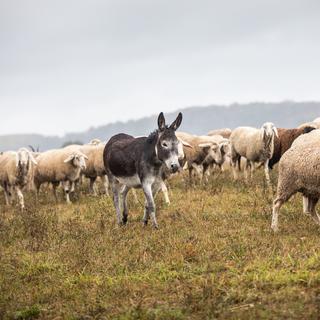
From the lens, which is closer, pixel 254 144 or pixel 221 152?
pixel 254 144

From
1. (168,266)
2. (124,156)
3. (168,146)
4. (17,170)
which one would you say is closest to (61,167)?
(17,170)

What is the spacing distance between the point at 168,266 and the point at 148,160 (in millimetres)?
3540

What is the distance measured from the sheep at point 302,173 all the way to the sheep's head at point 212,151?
11.4 meters

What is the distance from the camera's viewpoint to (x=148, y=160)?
1166cm

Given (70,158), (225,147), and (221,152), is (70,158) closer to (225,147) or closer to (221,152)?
(225,147)

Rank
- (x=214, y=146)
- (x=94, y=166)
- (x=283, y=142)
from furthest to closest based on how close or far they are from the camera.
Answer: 1. (x=214, y=146)
2. (x=94, y=166)
3. (x=283, y=142)

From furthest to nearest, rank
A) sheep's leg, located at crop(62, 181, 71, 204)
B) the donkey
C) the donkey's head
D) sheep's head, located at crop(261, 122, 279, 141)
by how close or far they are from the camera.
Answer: sheep's head, located at crop(261, 122, 279, 141) → sheep's leg, located at crop(62, 181, 71, 204) → the donkey → the donkey's head

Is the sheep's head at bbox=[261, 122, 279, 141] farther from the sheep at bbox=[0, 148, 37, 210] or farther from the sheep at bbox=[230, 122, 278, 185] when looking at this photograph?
the sheep at bbox=[0, 148, 37, 210]

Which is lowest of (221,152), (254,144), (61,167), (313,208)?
(313,208)

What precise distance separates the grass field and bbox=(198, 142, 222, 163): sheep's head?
332 inches

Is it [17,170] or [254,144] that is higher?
[254,144]

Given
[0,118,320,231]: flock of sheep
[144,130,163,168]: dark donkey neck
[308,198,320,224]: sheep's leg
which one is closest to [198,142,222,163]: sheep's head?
[0,118,320,231]: flock of sheep

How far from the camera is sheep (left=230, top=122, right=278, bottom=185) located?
760 inches

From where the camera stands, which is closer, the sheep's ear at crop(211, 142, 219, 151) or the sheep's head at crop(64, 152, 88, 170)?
the sheep's head at crop(64, 152, 88, 170)
